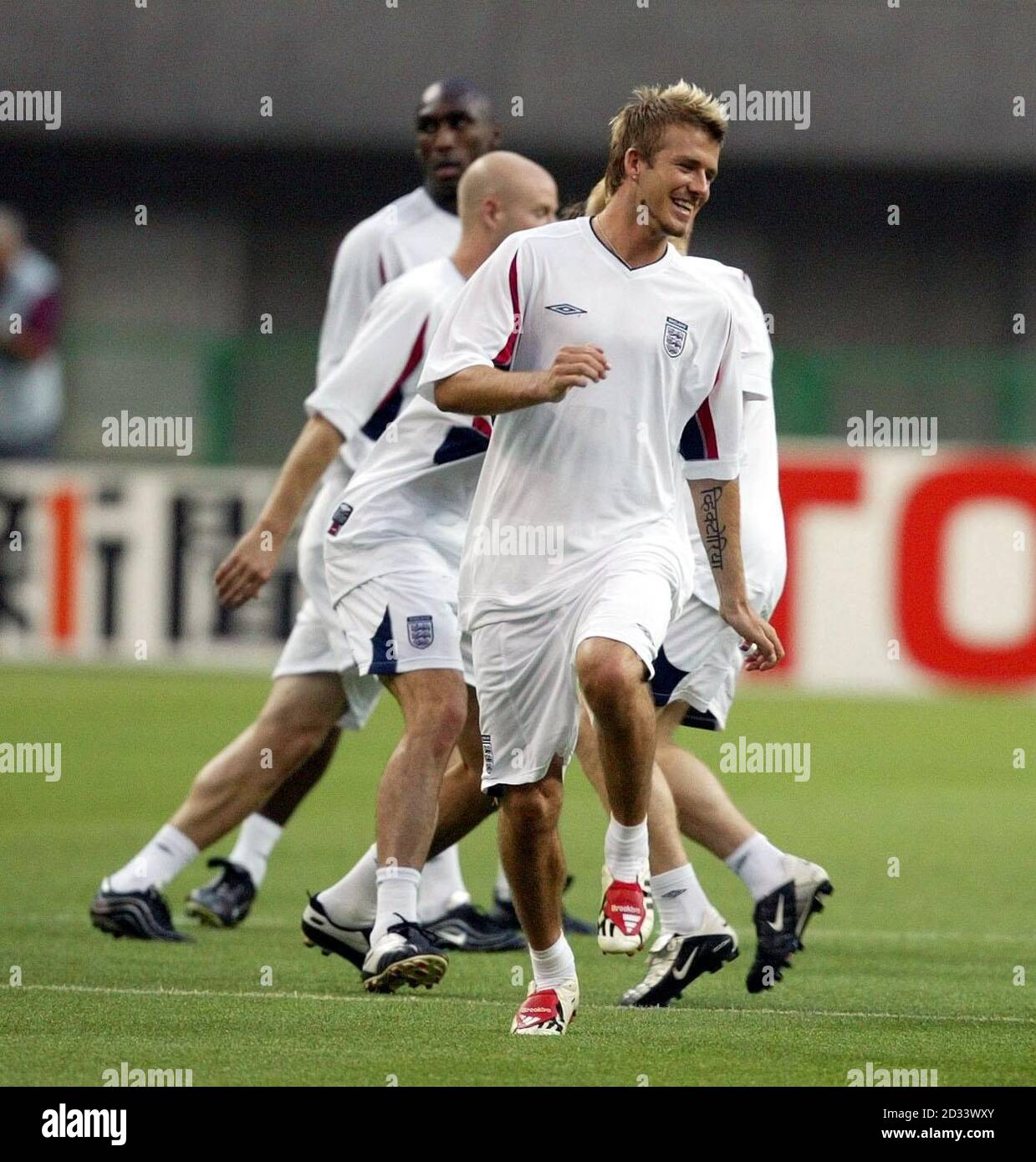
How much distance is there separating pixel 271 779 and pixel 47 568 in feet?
34.3

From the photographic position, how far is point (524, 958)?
26.8ft

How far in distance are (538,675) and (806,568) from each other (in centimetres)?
1205

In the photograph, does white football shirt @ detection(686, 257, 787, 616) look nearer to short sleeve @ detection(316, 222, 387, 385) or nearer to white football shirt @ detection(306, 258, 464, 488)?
white football shirt @ detection(306, 258, 464, 488)

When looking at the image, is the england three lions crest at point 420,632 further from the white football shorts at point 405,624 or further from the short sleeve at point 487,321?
the short sleeve at point 487,321

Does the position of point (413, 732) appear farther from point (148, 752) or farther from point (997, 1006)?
point (148, 752)

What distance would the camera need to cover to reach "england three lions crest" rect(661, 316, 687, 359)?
6133mm

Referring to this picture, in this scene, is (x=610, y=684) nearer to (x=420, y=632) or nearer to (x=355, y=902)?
(x=420, y=632)

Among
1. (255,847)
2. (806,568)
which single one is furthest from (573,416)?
(806,568)

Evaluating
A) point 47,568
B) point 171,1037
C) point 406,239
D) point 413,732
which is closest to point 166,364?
point 47,568

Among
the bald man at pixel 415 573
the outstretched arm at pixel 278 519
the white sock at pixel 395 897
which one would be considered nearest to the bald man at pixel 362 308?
the outstretched arm at pixel 278 519

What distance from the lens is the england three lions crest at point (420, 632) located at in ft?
24.3

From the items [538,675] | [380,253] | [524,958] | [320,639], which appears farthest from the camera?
[380,253]

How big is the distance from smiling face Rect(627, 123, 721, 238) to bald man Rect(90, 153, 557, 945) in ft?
4.48

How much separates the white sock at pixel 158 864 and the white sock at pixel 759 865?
200 centimetres
